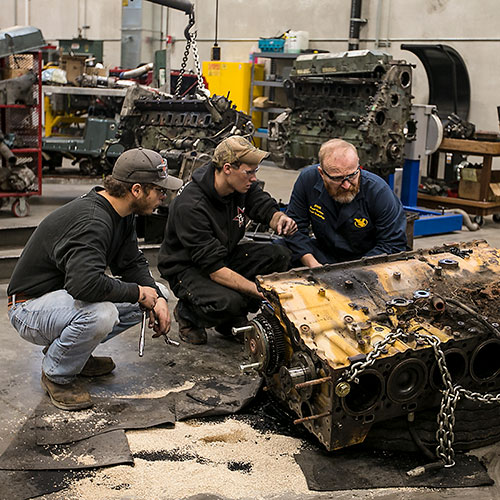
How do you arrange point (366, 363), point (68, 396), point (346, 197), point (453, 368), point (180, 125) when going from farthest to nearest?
point (180, 125)
point (346, 197)
point (68, 396)
point (453, 368)
point (366, 363)

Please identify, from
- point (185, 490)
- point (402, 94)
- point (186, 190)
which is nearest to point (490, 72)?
point (402, 94)

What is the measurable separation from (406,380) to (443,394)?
16cm

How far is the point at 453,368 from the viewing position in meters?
2.83

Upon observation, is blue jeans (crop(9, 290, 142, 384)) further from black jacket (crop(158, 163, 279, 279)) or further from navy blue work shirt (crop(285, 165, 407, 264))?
navy blue work shirt (crop(285, 165, 407, 264))

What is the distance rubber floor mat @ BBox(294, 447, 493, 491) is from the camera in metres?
Answer: 2.63

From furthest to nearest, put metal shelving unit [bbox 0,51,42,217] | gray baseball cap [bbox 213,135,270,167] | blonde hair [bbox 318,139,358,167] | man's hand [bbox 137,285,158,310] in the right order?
metal shelving unit [bbox 0,51,42,217] < blonde hair [bbox 318,139,358,167] < gray baseball cap [bbox 213,135,270,167] < man's hand [bbox 137,285,158,310]

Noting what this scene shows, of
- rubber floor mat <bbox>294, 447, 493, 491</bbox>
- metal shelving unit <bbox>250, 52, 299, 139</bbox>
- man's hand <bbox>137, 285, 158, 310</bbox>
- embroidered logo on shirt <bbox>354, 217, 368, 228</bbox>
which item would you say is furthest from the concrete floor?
metal shelving unit <bbox>250, 52, 299, 139</bbox>

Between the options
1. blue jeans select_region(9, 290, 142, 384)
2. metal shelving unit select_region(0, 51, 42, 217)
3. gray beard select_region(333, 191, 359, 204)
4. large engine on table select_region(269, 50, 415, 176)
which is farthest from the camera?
metal shelving unit select_region(0, 51, 42, 217)

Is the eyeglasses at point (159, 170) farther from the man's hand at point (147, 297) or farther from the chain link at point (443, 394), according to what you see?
the chain link at point (443, 394)

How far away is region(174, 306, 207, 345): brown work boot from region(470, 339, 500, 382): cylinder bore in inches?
64.3

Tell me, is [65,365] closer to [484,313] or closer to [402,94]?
[484,313]

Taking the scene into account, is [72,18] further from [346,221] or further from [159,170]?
[159,170]

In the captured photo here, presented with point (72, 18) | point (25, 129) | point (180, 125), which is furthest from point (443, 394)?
point (72, 18)

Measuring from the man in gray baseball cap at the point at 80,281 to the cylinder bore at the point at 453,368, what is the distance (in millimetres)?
1200
